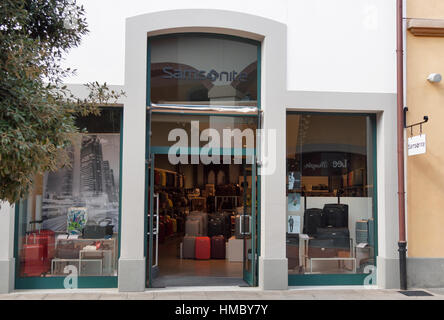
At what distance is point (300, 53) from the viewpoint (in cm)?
920

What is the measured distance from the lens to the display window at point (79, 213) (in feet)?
28.8

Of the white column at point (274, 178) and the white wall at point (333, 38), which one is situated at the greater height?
the white wall at point (333, 38)

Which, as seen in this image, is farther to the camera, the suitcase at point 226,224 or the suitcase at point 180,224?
the suitcase at point 180,224

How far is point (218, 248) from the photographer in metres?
12.8

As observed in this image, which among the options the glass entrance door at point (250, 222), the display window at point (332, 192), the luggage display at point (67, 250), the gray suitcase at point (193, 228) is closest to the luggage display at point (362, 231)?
the display window at point (332, 192)

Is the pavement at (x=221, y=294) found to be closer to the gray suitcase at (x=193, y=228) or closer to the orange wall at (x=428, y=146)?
the orange wall at (x=428, y=146)

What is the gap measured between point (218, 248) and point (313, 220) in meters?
3.83

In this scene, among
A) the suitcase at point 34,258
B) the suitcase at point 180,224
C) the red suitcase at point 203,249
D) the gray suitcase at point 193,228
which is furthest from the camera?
the suitcase at point 180,224

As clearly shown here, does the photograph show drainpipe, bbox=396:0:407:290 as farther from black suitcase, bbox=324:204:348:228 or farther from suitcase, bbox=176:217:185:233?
suitcase, bbox=176:217:185:233

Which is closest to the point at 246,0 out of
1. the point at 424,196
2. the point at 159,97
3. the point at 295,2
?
the point at 295,2

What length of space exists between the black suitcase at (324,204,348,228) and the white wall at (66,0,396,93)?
226cm

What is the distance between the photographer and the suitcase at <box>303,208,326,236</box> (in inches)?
377

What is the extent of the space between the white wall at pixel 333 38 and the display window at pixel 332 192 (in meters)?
0.70

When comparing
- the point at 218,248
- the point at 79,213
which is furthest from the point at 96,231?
the point at 218,248
